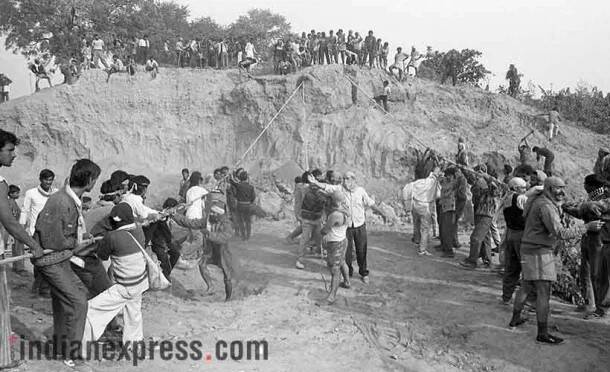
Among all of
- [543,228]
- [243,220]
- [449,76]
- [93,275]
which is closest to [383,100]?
[449,76]

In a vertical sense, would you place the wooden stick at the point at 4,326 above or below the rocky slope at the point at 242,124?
below

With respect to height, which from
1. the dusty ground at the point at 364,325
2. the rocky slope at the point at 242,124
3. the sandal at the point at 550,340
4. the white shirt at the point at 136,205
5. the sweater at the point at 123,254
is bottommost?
the dusty ground at the point at 364,325

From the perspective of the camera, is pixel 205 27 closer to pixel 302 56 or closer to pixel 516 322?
pixel 302 56

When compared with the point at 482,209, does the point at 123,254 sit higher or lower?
lower

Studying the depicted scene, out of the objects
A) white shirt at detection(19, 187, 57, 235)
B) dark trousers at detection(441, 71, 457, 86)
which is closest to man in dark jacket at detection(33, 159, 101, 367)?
white shirt at detection(19, 187, 57, 235)

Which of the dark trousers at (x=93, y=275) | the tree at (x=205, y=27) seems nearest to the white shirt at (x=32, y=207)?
the dark trousers at (x=93, y=275)

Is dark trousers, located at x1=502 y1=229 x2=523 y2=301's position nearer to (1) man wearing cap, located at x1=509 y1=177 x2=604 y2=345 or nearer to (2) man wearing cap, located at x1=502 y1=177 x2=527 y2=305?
(2) man wearing cap, located at x1=502 y1=177 x2=527 y2=305

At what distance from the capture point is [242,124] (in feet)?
58.9

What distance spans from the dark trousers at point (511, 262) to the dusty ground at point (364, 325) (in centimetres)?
26

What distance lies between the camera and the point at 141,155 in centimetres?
1792

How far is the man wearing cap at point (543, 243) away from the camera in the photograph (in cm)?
590

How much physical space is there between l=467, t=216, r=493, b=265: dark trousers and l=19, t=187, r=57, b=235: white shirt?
6914mm

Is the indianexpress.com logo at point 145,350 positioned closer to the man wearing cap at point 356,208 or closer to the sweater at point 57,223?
the sweater at point 57,223

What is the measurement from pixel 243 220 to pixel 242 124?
7.76 meters
